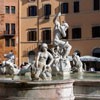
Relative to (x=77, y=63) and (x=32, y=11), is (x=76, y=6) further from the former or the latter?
(x=77, y=63)

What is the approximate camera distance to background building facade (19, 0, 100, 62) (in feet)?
119

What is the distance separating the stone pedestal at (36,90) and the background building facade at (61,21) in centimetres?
2667

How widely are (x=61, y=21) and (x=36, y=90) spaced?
28.6m

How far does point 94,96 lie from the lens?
32.2ft

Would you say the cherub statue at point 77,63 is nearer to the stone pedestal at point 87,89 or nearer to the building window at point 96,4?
the stone pedestal at point 87,89

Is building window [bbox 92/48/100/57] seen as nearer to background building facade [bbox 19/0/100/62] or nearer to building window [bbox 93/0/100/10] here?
background building facade [bbox 19/0/100/62]

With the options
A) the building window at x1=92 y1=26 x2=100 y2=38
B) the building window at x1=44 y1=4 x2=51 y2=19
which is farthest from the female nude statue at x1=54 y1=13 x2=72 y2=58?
the building window at x1=44 y1=4 x2=51 y2=19

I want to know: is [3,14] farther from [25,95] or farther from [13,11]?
[25,95]

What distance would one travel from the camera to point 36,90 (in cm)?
918

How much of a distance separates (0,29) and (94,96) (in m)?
30.2

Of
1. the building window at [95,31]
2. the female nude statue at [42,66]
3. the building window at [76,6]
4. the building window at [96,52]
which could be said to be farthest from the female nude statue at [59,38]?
the building window at [76,6]

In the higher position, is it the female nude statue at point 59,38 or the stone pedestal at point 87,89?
the female nude statue at point 59,38

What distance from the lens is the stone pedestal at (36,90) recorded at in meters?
9.16

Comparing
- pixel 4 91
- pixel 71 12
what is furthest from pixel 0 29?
pixel 4 91
